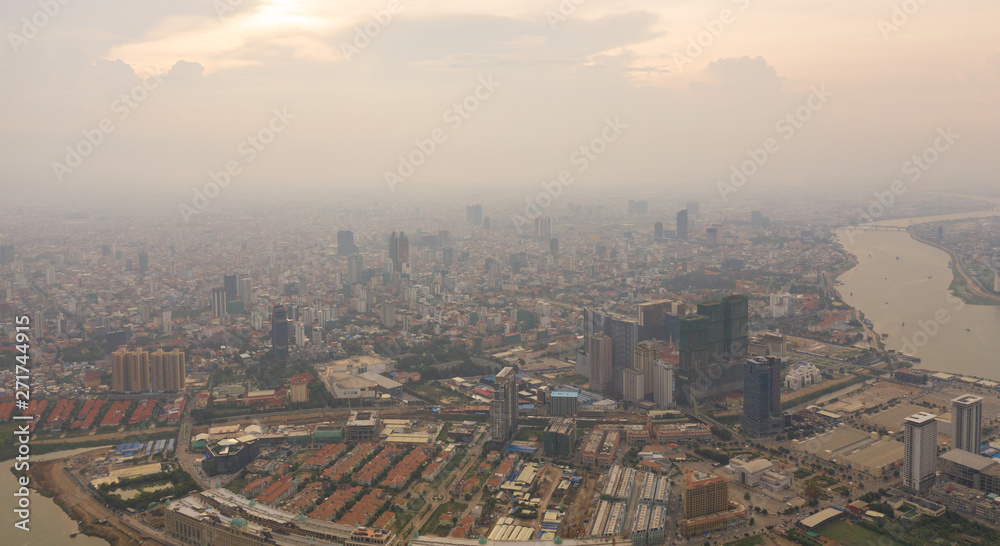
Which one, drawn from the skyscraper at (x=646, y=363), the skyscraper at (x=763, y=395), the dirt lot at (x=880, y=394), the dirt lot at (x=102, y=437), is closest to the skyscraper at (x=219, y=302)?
the dirt lot at (x=102, y=437)

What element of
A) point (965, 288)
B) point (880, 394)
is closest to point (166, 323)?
point (880, 394)

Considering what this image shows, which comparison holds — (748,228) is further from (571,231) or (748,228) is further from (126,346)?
(126,346)

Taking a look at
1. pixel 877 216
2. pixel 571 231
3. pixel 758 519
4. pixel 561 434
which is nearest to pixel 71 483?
pixel 561 434

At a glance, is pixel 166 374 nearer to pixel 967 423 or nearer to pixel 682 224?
pixel 967 423

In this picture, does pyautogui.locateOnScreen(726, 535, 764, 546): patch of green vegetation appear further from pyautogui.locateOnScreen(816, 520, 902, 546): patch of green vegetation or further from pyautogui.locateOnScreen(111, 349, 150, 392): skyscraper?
pyautogui.locateOnScreen(111, 349, 150, 392): skyscraper

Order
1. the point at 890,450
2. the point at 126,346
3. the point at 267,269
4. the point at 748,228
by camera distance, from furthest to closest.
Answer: the point at 748,228 → the point at 267,269 → the point at 126,346 → the point at 890,450
